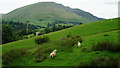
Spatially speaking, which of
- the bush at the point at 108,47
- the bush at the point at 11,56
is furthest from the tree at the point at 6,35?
the bush at the point at 108,47

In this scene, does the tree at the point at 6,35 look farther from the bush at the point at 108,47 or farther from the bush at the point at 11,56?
the bush at the point at 108,47

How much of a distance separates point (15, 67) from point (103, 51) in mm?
10260

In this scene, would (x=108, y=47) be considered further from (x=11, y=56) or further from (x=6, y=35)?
(x=6, y=35)

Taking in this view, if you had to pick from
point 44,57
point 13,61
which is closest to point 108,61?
point 44,57

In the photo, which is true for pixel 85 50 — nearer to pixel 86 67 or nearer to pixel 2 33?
pixel 86 67

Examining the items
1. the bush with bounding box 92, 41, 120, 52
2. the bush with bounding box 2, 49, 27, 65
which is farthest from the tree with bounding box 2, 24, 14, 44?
the bush with bounding box 92, 41, 120, 52

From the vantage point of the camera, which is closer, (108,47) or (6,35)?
(108,47)

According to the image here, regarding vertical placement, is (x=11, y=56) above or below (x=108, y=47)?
below

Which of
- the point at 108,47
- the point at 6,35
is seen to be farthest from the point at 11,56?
the point at 6,35

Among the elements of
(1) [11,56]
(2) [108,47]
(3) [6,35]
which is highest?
(2) [108,47]

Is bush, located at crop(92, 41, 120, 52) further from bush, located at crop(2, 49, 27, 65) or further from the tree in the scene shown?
the tree

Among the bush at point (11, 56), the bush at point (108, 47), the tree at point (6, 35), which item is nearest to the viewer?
the bush at point (108, 47)

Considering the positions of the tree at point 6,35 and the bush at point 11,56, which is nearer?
the bush at point 11,56

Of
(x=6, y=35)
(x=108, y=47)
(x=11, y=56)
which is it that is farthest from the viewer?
(x=6, y=35)
